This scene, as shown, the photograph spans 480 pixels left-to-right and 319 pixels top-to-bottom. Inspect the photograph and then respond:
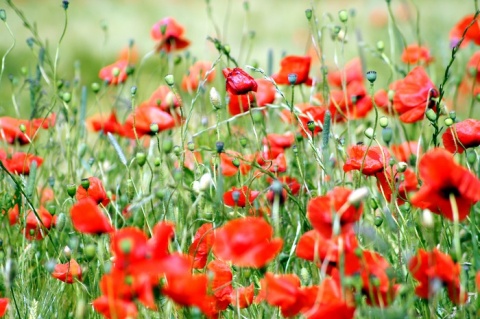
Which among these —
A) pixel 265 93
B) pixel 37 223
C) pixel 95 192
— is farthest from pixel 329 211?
pixel 265 93

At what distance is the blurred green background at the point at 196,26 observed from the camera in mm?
4508

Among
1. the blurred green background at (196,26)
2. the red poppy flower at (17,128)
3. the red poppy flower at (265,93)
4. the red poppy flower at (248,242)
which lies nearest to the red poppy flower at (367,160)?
the red poppy flower at (248,242)

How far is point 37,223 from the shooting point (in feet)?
5.08

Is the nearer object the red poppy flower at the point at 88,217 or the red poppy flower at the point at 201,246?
the red poppy flower at the point at 88,217

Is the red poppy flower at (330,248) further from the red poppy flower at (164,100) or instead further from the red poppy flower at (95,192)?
the red poppy flower at (164,100)

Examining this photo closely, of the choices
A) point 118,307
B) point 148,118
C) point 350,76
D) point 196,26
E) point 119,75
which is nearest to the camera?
point 118,307

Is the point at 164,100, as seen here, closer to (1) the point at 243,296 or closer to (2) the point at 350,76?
(2) the point at 350,76

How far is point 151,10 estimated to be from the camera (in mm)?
6008

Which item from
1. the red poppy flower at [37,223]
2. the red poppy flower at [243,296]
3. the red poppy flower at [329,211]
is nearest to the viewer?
the red poppy flower at [329,211]

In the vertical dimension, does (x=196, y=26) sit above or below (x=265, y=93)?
above

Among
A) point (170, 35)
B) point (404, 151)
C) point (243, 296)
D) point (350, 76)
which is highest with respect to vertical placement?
point (170, 35)

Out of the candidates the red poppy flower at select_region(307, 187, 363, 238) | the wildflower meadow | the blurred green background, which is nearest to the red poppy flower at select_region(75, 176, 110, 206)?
the wildflower meadow

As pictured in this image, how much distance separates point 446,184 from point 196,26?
4537 millimetres

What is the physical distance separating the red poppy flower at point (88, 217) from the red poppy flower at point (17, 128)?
0.76 m
